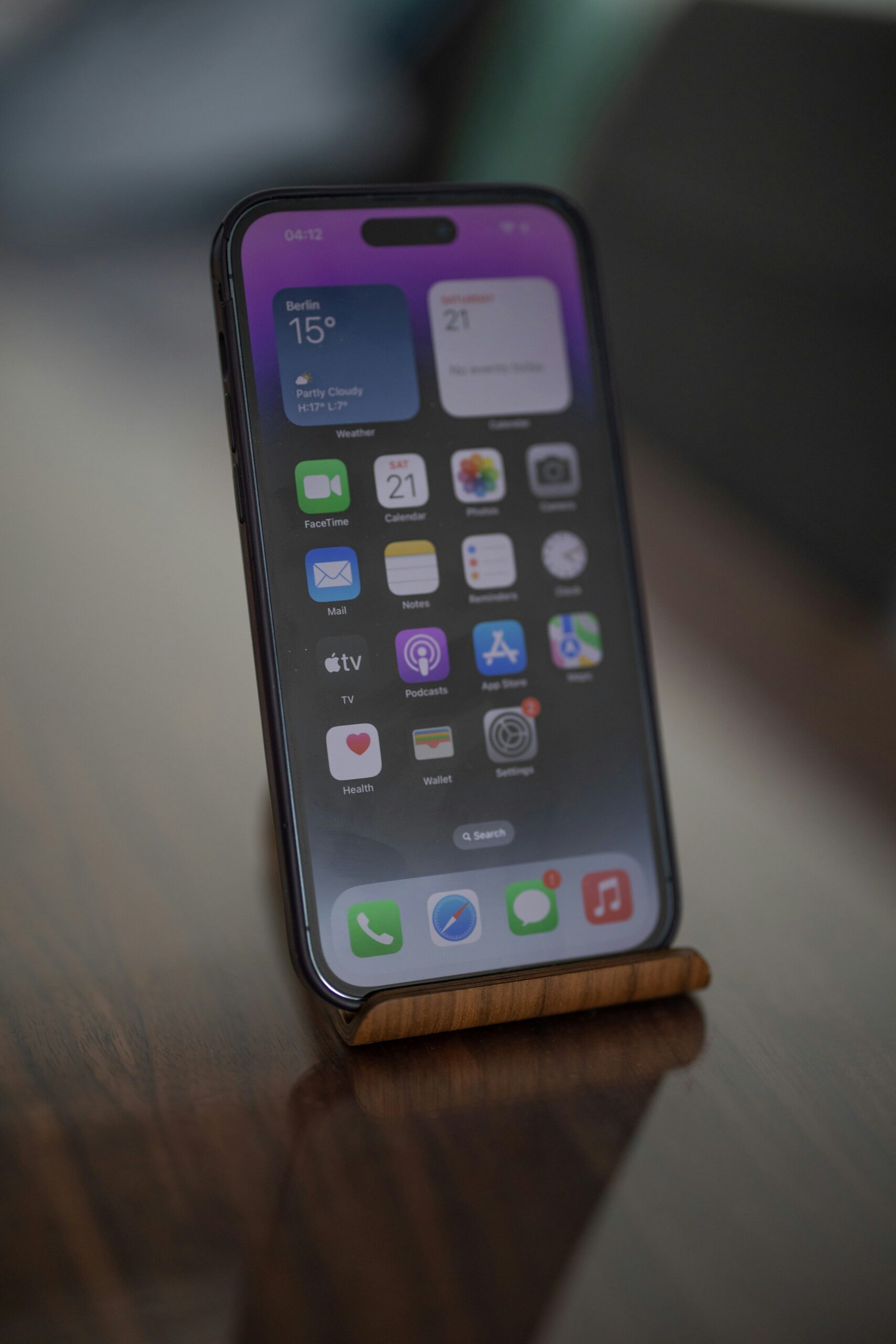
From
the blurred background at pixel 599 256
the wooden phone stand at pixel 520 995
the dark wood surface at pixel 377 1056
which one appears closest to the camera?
the dark wood surface at pixel 377 1056

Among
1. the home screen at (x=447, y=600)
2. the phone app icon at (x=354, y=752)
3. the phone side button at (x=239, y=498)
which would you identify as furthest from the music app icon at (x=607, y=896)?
the phone side button at (x=239, y=498)

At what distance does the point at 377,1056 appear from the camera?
15.8 inches

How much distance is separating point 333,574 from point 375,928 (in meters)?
0.15

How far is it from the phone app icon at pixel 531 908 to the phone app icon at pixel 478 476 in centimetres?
17

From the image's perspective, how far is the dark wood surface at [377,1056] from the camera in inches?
11.3

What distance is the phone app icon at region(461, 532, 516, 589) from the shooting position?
47cm

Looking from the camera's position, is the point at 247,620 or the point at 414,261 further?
the point at 247,620

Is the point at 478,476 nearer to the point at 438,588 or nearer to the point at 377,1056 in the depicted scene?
the point at 438,588

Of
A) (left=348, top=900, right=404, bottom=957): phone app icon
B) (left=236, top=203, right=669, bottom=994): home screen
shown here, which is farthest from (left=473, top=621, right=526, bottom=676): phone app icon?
(left=348, top=900, right=404, bottom=957): phone app icon

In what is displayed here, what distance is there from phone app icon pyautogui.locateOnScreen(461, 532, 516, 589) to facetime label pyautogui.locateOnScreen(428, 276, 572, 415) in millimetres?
58

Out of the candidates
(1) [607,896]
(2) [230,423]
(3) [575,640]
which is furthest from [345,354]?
(1) [607,896]

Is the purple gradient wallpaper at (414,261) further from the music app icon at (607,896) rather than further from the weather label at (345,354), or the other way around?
the music app icon at (607,896)

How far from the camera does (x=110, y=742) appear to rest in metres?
0.61

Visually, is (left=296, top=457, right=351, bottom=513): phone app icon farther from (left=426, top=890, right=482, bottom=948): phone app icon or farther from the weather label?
(left=426, top=890, right=482, bottom=948): phone app icon
